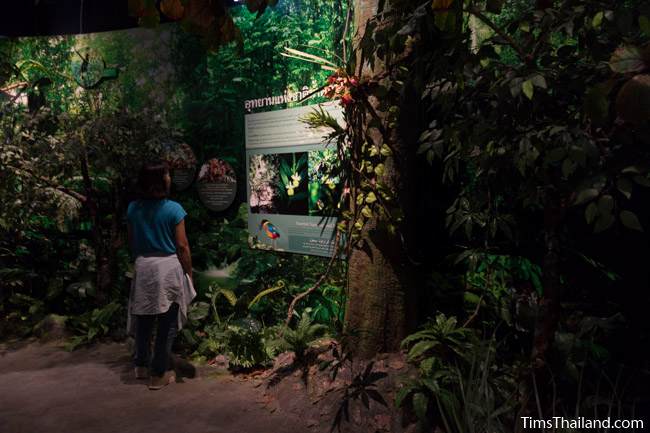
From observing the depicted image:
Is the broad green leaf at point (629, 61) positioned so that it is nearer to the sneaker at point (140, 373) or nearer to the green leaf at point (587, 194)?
the green leaf at point (587, 194)

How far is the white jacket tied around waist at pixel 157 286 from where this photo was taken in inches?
161

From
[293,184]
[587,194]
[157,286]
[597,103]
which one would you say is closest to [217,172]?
[293,184]

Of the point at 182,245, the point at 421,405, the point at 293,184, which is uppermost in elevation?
the point at 293,184

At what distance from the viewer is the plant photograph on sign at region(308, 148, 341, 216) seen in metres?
4.50

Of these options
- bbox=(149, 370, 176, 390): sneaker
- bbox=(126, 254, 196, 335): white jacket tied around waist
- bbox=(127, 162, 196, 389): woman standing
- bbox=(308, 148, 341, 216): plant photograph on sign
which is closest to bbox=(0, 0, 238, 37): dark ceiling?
bbox=(127, 162, 196, 389): woman standing

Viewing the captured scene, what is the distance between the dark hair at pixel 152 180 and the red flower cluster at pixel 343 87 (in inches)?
59.0

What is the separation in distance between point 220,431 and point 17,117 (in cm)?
420

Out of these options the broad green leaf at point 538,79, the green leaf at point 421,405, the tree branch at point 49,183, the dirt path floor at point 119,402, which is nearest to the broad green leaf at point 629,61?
the broad green leaf at point 538,79

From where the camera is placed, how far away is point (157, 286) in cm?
410

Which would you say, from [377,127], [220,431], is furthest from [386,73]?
[220,431]

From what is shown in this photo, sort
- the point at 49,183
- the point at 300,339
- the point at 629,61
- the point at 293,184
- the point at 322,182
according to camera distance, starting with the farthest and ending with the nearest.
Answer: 1. the point at 49,183
2. the point at 293,184
3. the point at 322,182
4. the point at 300,339
5. the point at 629,61

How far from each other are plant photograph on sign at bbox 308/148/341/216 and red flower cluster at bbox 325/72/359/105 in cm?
84

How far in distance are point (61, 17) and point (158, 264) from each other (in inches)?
166

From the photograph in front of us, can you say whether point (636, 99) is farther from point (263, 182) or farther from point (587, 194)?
point (263, 182)
